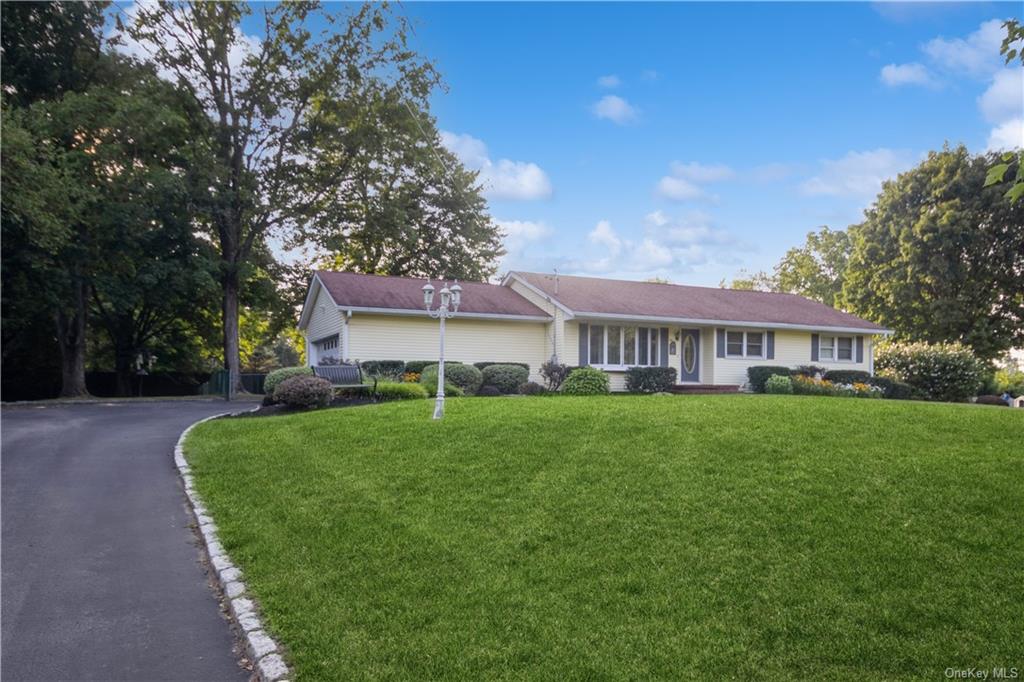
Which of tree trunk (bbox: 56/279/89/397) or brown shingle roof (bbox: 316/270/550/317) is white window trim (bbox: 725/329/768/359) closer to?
brown shingle roof (bbox: 316/270/550/317)

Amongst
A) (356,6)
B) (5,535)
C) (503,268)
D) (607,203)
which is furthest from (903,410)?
(503,268)

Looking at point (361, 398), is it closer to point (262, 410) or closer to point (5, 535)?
point (262, 410)

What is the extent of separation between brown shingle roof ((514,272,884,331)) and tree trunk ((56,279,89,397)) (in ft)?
55.4

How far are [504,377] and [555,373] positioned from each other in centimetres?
168

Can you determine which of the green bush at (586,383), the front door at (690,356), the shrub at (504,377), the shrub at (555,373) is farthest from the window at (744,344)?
the shrub at (504,377)

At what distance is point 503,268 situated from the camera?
39.9 m

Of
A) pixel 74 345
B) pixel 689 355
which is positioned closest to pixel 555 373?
pixel 689 355

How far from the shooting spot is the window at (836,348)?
84.4 ft

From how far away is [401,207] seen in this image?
3008 centimetres

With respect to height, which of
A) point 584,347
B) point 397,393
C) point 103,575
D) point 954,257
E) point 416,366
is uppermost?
point 954,257

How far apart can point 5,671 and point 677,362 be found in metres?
22.0

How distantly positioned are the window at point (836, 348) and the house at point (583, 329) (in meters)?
0.04

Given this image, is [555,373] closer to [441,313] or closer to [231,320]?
[441,313]

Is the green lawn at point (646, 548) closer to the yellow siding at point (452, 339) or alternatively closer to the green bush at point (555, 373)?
the green bush at point (555, 373)
